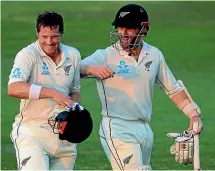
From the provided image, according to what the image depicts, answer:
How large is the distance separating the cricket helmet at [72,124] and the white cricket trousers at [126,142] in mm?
443

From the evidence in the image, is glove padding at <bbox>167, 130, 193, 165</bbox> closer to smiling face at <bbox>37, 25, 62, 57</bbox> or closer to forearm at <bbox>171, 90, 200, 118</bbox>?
forearm at <bbox>171, 90, 200, 118</bbox>

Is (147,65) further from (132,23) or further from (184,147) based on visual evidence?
(184,147)

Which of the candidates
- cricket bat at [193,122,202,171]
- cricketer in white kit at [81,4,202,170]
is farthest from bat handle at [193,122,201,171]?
cricketer in white kit at [81,4,202,170]

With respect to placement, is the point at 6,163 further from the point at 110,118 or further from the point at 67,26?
the point at 67,26

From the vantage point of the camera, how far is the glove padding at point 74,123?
8.62 meters

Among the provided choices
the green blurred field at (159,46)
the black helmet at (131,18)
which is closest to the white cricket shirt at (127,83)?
the black helmet at (131,18)

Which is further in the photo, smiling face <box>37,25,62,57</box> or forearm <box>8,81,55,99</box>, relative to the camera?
smiling face <box>37,25,62,57</box>

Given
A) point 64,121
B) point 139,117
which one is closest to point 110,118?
point 139,117

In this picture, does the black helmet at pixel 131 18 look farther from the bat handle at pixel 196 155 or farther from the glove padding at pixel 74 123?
the bat handle at pixel 196 155

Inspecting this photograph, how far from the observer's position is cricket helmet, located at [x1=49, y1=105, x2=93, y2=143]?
28.3ft

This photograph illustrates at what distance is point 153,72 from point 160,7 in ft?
38.2

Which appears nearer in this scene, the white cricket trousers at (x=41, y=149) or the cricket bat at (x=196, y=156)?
the white cricket trousers at (x=41, y=149)

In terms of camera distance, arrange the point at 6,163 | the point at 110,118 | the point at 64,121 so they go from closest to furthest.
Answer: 1. the point at 64,121
2. the point at 110,118
3. the point at 6,163

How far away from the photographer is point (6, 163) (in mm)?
12188
